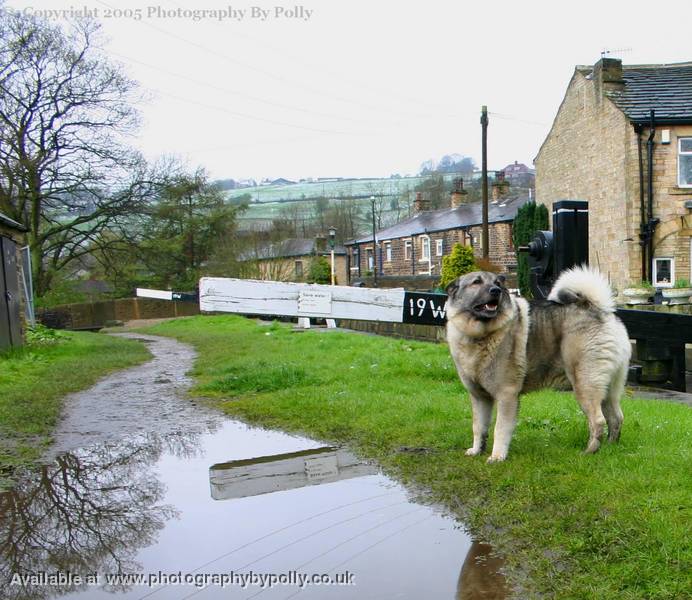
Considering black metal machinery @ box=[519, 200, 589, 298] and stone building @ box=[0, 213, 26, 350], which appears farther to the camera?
stone building @ box=[0, 213, 26, 350]

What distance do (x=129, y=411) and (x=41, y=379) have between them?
4019mm

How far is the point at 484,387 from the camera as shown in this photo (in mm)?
5332

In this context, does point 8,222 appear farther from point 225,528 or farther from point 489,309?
point 489,309

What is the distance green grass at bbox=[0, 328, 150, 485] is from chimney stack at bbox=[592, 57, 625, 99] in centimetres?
2046

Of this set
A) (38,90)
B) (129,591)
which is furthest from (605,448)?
(38,90)

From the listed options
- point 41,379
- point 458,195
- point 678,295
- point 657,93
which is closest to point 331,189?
point 458,195

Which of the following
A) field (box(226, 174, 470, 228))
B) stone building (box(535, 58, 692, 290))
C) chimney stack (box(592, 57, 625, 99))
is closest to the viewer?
stone building (box(535, 58, 692, 290))

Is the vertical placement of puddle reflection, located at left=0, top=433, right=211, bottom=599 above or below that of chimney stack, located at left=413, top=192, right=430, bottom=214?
below

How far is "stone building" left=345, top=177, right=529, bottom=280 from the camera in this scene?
48719 mm

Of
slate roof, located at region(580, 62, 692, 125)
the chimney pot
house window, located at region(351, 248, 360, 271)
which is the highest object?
slate roof, located at region(580, 62, 692, 125)

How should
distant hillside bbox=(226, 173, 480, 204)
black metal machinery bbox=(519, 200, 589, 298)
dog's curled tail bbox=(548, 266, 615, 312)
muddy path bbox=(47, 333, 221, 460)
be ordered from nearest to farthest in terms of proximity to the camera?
1. dog's curled tail bbox=(548, 266, 615, 312)
2. black metal machinery bbox=(519, 200, 589, 298)
3. muddy path bbox=(47, 333, 221, 460)
4. distant hillside bbox=(226, 173, 480, 204)

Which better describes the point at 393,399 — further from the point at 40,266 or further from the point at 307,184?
the point at 307,184

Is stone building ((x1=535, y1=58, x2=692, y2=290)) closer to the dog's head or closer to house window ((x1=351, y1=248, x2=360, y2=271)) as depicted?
the dog's head

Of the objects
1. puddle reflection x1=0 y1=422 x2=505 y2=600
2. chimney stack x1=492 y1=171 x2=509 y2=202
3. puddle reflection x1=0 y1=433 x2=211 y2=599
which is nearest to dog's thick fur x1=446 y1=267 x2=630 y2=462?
puddle reflection x1=0 y1=422 x2=505 y2=600
